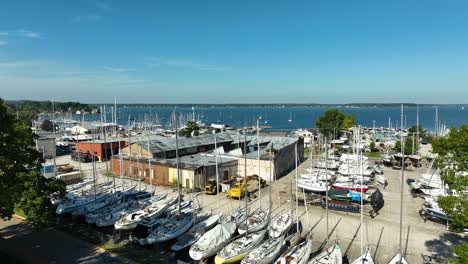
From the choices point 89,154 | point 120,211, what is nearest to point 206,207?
point 120,211

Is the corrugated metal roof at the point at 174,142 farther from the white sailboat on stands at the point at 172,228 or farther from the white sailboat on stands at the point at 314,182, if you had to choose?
the white sailboat on stands at the point at 172,228

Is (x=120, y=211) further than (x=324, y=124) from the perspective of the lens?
No

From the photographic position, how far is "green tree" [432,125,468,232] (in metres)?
13.3

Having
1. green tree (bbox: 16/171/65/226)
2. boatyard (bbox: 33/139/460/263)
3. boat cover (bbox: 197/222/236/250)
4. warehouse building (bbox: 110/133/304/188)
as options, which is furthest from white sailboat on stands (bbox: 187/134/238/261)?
warehouse building (bbox: 110/133/304/188)

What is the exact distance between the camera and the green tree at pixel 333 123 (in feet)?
248

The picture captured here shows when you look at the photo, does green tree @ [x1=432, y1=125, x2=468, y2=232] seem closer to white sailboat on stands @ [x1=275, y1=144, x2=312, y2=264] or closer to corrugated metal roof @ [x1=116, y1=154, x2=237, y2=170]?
white sailboat on stands @ [x1=275, y1=144, x2=312, y2=264]

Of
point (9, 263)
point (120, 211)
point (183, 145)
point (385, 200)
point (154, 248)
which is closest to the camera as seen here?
point (9, 263)

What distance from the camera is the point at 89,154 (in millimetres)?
52219

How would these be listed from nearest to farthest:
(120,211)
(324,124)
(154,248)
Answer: (154,248) < (120,211) < (324,124)

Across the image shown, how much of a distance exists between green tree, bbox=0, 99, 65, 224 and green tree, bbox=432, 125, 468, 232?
67.4ft

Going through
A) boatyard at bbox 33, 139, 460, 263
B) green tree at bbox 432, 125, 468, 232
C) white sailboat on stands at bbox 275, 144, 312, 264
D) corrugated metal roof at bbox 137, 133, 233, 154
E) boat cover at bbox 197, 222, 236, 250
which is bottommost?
boatyard at bbox 33, 139, 460, 263

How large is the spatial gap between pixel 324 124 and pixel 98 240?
214ft

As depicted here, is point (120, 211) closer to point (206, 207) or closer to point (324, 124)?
point (206, 207)

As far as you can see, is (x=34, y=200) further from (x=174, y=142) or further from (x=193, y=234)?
(x=174, y=142)
